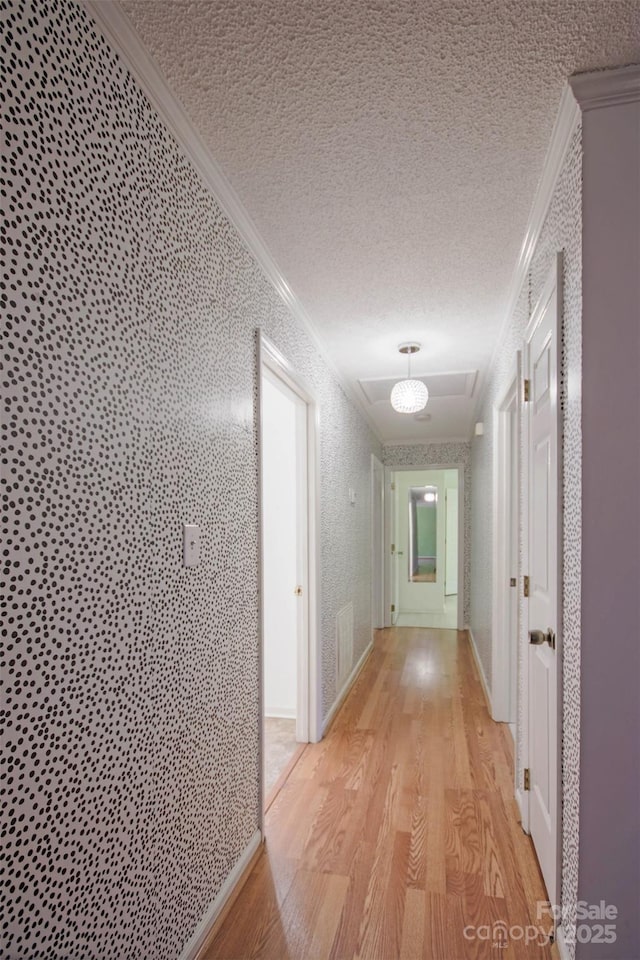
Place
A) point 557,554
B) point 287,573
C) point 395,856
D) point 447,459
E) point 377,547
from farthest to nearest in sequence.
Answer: point 447,459, point 377,547, point 287,573, point 395,856, point 557,554

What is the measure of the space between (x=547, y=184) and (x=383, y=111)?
2.08ft

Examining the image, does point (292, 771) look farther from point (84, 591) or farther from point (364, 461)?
point (364, 461)

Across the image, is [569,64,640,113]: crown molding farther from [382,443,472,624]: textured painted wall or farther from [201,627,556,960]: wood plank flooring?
[382,443,472,624]: textured painted wall

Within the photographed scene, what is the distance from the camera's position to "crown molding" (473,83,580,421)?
1.30 m

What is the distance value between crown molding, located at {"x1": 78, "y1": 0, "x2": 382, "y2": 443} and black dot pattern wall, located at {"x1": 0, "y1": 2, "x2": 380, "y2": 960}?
4 cm

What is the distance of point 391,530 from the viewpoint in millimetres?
6551

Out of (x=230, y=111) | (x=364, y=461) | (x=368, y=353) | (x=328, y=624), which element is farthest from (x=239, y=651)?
(x=364, y=461)

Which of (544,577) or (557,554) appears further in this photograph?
(544,577)

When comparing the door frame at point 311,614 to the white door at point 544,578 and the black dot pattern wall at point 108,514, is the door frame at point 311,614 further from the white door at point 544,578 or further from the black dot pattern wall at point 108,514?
the white door at point 544,578

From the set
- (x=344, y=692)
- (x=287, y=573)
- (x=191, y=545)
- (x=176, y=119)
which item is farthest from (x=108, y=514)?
(x=344, y=692)

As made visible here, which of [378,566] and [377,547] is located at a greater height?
[377,547]

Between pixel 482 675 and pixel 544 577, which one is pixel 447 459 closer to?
pixel 482 675

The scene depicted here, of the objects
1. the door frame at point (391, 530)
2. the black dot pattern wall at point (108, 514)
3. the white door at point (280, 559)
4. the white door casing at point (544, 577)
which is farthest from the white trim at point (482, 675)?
the black dot pattern wall at point (108, 514)

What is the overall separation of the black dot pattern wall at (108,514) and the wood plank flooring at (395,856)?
0.85 feet
